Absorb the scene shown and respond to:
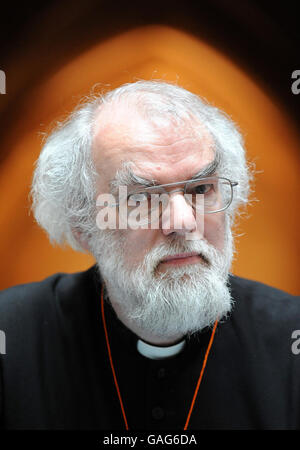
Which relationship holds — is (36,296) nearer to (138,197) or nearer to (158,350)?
(158,350)

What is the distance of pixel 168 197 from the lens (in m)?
1.56

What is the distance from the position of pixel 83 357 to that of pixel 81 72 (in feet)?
4.69

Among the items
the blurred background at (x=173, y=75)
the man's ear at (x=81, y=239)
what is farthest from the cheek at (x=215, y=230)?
the blurred background at (x=173, y=75)

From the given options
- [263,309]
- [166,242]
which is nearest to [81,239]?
[166,242]

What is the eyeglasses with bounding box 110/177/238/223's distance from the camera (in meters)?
1.56

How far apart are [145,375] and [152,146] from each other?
93cm

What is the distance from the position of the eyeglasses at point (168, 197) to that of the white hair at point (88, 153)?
0.11 meters

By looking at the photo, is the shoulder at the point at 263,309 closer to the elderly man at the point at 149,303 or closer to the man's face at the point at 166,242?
the elderly man at the point at 149,303

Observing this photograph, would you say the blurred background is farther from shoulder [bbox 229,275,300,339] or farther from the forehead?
the forehead

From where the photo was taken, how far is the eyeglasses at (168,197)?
1.56m

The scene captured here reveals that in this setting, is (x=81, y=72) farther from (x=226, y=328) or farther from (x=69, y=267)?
(x=226, y=328)

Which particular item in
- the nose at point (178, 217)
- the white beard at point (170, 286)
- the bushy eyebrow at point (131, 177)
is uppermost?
the bushy eyebrow at point (131, 177)

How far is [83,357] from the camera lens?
6.16 feet

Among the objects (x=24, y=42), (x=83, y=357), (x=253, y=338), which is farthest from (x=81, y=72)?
(x=253, y=338)
